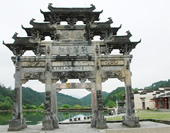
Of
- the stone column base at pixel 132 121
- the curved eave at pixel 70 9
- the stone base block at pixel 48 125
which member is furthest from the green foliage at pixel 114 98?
the stone base block at pixel 48 125

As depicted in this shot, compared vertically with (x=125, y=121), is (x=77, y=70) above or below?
above

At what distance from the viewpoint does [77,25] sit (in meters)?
13.0

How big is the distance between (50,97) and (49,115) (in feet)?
3.83

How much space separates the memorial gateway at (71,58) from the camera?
11953 millimetres

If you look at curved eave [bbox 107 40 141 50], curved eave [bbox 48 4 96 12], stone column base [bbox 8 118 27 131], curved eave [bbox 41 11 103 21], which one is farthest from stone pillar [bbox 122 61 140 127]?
stone column base [bbox 8 118 27 131]

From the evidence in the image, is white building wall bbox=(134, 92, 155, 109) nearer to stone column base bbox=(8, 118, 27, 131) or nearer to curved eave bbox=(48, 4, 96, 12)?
curved eave bbox=(48, 4, 96, 12)

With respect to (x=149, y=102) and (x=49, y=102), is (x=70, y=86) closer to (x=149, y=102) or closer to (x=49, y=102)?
(x=49, y=102)

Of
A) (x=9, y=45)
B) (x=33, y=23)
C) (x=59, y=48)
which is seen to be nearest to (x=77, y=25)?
(x=59, y=48)

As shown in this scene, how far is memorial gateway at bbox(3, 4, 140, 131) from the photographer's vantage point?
12.0 metres

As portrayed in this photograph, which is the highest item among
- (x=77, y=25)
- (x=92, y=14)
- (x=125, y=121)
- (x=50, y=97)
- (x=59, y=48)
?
(x=92, y=14)

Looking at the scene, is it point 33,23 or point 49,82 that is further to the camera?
point 33,23

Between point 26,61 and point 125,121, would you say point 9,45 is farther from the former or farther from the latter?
point 125,121

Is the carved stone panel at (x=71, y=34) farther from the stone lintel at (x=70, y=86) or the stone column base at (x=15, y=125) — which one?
the stone column base at (x=15, y=125)

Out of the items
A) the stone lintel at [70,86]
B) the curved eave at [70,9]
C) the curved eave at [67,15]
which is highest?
the curved eave at [70,9]
